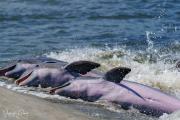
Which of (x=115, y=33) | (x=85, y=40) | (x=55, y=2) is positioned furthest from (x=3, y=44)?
(x=55, y=2)

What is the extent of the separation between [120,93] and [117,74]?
0.26 meters

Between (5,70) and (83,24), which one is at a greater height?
(5,70)

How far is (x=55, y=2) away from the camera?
63.7 ft

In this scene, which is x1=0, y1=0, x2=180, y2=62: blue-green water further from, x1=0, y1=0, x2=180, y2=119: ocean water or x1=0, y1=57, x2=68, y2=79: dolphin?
x1=0, y1=57, x2=68, y2=79: dolphin

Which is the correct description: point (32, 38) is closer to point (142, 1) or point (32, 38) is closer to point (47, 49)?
point (47, 49)

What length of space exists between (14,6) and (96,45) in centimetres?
592

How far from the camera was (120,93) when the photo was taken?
8.02 metres

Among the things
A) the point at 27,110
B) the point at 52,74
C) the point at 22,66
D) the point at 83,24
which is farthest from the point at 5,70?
the point at 83,24

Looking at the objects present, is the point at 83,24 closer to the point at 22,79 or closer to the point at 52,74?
the point at 22,79

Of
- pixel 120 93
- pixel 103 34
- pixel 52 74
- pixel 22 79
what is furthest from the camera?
pixel 103 34

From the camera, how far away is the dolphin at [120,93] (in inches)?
303

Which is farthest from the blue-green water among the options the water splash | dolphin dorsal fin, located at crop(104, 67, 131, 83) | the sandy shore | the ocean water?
the sandy shore

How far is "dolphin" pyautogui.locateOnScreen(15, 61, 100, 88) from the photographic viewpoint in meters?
8.60

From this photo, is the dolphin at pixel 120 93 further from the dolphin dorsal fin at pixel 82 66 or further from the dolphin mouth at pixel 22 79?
the dolphin mouth at pixel 22 79
